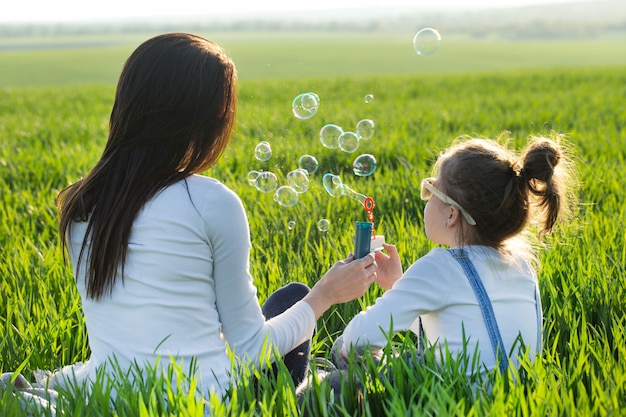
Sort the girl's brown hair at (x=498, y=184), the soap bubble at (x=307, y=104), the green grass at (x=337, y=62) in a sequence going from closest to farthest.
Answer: the girl's brown hair at (x=498, y=184), the soap bubble at (x=307, y=104), the green grass at (x=337, y=62)

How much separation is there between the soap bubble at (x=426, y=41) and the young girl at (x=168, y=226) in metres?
1.76

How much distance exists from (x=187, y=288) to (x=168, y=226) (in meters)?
0.17

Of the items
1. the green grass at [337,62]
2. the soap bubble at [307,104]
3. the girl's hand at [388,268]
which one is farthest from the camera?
the green grass at [337,62]

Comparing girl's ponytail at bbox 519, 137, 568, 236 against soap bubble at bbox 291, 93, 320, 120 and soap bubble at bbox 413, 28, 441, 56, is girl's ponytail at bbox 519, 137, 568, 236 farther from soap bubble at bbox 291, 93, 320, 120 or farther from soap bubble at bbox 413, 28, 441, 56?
soap bubble at bbox 413, 28, 441, 56

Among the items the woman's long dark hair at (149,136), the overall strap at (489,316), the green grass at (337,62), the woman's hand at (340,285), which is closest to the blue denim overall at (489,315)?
the overall strap at (489,316)

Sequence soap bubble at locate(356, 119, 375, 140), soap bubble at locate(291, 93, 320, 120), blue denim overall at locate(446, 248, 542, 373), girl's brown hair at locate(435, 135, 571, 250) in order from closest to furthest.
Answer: blue denim overall at locate(446, 248, 542, 373), girl's brown hair at locate(435, 135, 571, 250), soap bubble at locate(291, 93, 320, 120), soap bubble at locate(356, 119, 375, 140)

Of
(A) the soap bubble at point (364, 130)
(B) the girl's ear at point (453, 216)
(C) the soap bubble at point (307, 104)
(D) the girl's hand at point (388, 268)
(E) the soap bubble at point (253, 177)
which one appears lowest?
(D) the girl's hand at point (388, 268)

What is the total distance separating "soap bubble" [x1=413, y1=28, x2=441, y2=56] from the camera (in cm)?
368

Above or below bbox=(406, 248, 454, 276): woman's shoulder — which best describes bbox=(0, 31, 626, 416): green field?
below

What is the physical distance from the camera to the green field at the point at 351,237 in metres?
1.97

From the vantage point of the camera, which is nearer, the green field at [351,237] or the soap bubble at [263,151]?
the green field at [351,237]

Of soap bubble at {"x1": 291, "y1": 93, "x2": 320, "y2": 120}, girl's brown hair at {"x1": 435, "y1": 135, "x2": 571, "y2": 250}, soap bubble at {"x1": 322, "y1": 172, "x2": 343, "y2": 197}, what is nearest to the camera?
girl's brown hair at {"x1": 435, "y1": 135, "x2": 571, "y2": 250}

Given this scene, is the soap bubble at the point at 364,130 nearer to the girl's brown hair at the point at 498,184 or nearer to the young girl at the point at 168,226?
the girl's brown hair at the point at 498,184

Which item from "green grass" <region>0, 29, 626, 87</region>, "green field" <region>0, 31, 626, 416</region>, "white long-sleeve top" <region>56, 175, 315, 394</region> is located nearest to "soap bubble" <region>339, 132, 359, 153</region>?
"green field" <region>0, 31, 626, 416</region>
